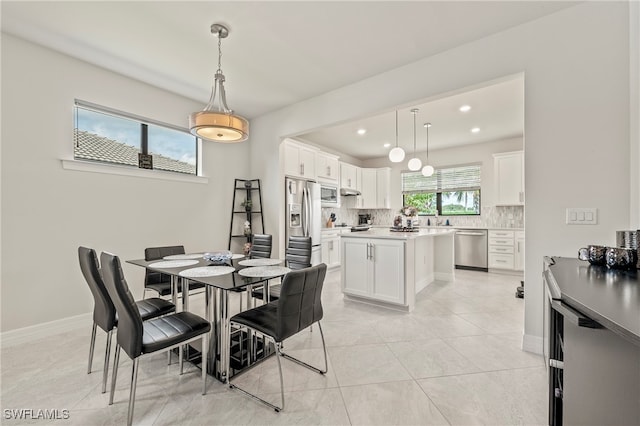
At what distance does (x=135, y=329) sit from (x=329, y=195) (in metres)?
4.59

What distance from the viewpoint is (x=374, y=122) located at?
15.0 ft

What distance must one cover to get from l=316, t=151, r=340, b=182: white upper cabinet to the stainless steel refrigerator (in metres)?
0.44

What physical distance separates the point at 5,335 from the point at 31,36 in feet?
8.86

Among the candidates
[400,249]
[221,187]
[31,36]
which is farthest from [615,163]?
[31,36]

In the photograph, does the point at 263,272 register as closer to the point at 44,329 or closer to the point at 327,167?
the point at 44,329

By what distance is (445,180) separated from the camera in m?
6.32

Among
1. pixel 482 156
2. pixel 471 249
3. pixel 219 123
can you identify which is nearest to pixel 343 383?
pixel 219 123

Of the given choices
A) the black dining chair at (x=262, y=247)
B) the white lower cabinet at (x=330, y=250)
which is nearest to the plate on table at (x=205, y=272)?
the black dining chair at (x=262, y=247)

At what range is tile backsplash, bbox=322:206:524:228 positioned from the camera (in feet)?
18.3

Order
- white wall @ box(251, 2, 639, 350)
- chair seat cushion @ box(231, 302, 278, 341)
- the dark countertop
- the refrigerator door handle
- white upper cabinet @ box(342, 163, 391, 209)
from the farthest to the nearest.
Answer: white upper cabinet @ box(342, 163, 391, 209) < the refrigerator door handle < white wall @ box(251, 2, 639, 350) < chair seat cushion @ box(231, 302, 278, 341) < the dark countertop

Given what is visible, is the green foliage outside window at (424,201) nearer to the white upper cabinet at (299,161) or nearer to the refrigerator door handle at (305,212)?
the white upper cabinet at (299,161)

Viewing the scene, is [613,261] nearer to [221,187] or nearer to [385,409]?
[385,409]

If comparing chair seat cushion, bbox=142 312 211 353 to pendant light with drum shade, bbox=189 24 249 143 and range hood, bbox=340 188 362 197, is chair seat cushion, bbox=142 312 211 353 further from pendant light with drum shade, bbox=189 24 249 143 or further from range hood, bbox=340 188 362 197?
range hood, bbox=340 188 362 197

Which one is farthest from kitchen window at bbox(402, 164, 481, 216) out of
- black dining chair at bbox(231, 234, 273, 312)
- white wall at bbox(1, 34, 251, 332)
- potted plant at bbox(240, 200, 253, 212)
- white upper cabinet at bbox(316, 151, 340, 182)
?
white wall at bbox(1, 34, 251, 332)
